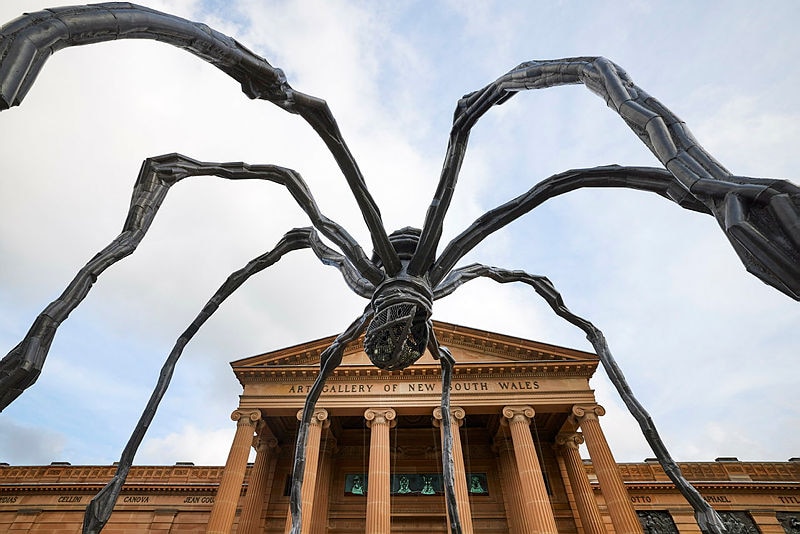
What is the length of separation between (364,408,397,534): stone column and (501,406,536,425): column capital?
5761mm

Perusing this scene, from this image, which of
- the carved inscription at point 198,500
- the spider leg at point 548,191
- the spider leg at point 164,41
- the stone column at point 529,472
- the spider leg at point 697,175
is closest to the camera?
the spider leg at point 697,175

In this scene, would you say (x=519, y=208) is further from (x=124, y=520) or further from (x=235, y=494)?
(x=124, y=520)

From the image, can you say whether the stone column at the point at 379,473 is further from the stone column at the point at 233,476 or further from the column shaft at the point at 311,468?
the stone column at the point at 233,476

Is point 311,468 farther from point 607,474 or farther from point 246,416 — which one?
point 607,474

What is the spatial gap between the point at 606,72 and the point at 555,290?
339 cm

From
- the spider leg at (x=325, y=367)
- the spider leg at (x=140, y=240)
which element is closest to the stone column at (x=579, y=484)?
the spider leg at (x=325, y=367)

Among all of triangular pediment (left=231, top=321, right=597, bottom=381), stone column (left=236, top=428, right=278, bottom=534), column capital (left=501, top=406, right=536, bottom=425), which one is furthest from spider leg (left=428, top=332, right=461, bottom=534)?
stone column (left=236, top=428, right=278, bottom=534)

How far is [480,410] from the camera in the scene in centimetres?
2350

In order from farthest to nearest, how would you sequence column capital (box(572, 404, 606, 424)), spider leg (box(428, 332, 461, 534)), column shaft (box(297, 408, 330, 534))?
column capital (box(572, 404, 606, 424)), column shaft (box(297, 408, 330, 534)), spider leg (box(428, 332, 461, 534))

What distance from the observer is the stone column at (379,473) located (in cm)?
1888

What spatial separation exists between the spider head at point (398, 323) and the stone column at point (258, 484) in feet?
74.4

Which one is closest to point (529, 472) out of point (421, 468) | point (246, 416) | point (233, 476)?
point (421, 468)

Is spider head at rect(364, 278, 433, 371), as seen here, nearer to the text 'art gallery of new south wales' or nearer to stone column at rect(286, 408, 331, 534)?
stone column at rect(286, 408, 331, 534)

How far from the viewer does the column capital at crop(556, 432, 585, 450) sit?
25.0 m
